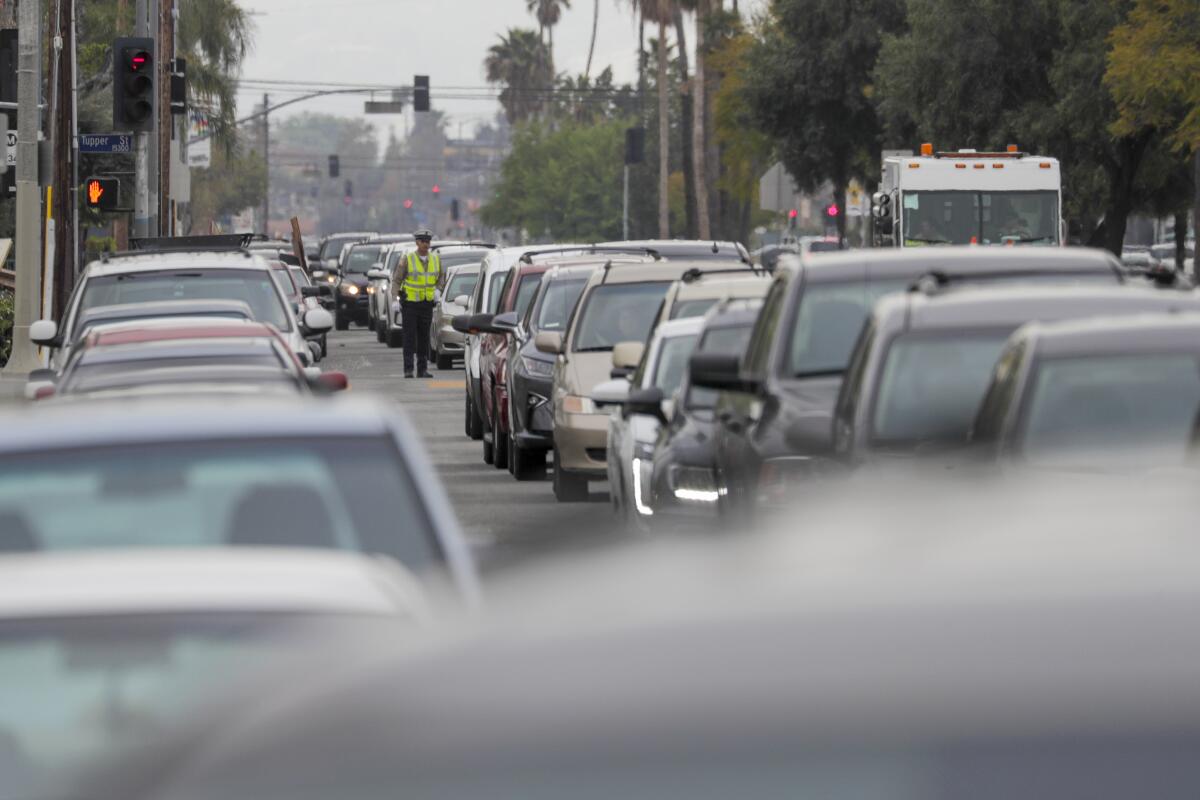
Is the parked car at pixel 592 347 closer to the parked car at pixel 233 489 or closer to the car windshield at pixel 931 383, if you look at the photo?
the car windshield at pixel 931 383

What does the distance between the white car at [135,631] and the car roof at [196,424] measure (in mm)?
1431

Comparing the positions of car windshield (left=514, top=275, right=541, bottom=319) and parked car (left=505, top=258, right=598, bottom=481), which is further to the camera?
car windshield (left=514, top=275, right=541, bottom=319)

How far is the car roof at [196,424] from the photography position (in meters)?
5.64

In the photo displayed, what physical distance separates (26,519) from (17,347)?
26.1m

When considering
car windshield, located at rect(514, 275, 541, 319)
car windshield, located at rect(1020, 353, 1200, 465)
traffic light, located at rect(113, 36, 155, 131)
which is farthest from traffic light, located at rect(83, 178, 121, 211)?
car windshield, located at rect(1020, 353, 1200, 465)

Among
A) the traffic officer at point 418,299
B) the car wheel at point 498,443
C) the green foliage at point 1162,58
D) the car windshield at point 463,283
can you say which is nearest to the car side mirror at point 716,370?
the car wheel at point 498,443

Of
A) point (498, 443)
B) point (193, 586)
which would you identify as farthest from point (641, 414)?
point (193, 586)

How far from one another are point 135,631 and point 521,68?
474ft

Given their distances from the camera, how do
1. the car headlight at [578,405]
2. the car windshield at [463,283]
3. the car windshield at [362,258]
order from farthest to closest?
the car windshield at [362,258]
the car windshield at [463,283]
the car headlight at [578,405]

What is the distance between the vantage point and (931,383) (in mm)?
8492

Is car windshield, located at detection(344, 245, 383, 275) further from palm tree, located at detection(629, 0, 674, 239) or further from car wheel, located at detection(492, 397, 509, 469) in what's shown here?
car wheel, located at detection(492, 397, 509, 469)

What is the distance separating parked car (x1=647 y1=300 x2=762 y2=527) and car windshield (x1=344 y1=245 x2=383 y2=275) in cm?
4328

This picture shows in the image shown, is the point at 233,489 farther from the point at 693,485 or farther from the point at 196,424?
the point at 693,485

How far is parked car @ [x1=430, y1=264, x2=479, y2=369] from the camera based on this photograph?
34688mm
